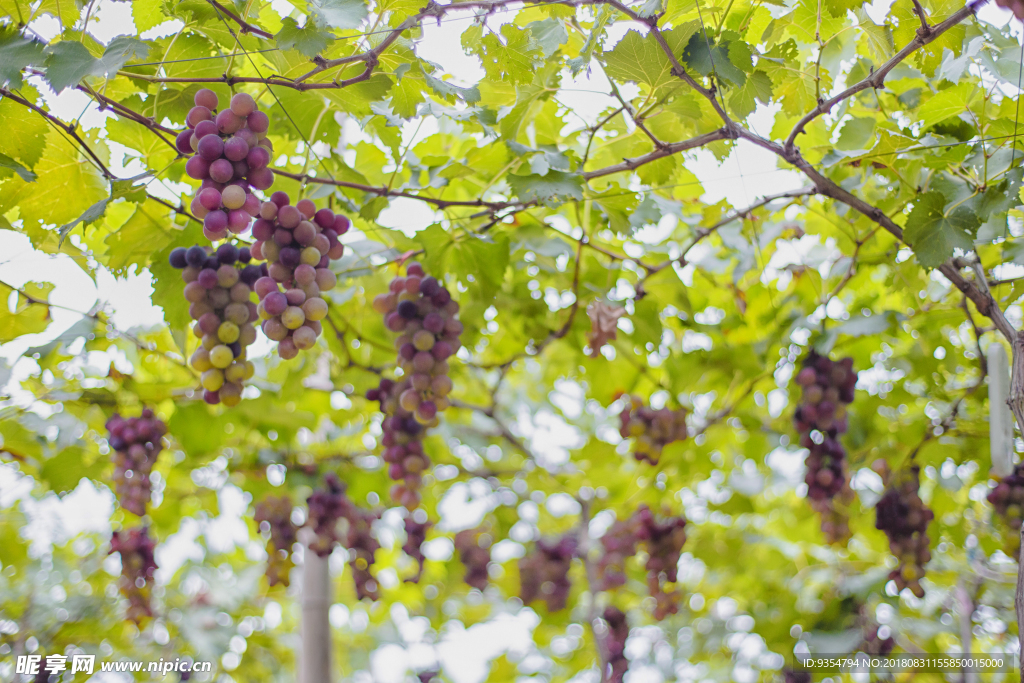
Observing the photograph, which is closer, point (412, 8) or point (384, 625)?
point (412, 8)

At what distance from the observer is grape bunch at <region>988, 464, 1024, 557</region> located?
5.71 ft

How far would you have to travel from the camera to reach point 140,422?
202 cm

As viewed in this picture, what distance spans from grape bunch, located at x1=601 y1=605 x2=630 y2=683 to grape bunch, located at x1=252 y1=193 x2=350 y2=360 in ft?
5.92

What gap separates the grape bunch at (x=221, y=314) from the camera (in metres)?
1.36

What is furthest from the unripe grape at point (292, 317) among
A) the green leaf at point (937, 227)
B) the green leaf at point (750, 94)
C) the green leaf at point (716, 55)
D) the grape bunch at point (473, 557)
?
the grape bunch at point (473, 557)

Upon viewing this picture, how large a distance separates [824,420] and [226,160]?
172cm

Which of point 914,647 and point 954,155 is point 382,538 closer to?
point 914,647

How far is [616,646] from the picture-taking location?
2.56m

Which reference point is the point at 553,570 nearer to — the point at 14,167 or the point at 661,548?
the point at 661,548

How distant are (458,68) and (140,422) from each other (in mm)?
1366

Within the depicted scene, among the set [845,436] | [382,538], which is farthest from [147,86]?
[382,538]

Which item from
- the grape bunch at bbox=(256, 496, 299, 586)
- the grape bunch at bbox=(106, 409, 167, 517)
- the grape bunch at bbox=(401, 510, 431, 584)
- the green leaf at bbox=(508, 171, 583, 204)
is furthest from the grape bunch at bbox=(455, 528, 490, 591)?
the green leaf at bbox=(508, 171, 583, 204)

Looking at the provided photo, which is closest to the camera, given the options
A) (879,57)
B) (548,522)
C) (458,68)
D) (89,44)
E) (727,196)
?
(89,44)

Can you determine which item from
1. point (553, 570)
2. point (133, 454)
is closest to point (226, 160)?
point (133, 454)
